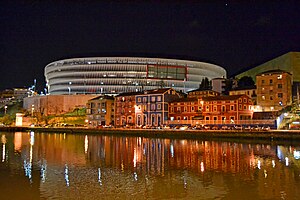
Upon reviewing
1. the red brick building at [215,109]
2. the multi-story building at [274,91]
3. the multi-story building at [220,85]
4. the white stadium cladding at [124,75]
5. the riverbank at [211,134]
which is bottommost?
the riverbank at [211,134]

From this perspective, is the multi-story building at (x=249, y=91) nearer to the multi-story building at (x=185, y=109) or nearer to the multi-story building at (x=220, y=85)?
the multi-story building at (x=220, y=85)

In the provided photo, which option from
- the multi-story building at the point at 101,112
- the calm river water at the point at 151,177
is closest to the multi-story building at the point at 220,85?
the multi-story building at the point at 101,112

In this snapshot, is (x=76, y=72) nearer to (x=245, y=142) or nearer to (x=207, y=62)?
(x=207, y=62)

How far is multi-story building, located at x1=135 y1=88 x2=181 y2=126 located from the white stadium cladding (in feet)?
125

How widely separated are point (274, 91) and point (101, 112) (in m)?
40.3

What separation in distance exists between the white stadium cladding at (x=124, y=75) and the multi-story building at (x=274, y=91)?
46.5m

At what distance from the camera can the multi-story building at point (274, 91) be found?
225 ft

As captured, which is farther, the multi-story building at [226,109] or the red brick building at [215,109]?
the red brick building at [215,109]

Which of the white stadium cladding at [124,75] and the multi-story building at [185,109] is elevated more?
the white stadium cladding at [124,75]

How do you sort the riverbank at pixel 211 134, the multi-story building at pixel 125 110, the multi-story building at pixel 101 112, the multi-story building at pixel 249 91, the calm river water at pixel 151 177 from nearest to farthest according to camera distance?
1. the calm river water at pixel 151 177
2. the riverbank at pixel 211 134
3. the multi-story building at pixel 249 91
4. the multi-story building at pixel 125 110
5. the multi-story building at pixel 101 112

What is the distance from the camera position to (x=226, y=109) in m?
64.1

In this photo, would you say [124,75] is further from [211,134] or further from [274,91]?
[211,134]

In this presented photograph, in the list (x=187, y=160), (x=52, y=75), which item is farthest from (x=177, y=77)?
(x=187, y=160)

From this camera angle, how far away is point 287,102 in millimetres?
68750
